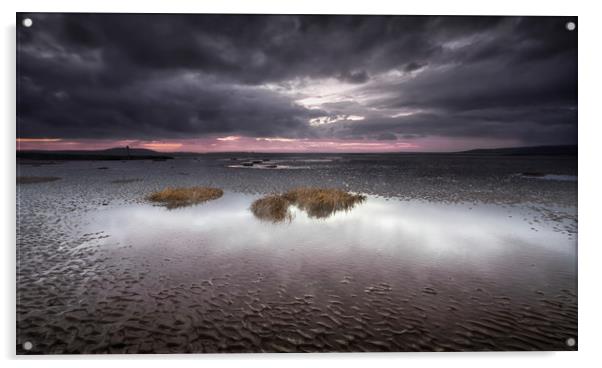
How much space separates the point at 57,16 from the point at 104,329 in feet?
19.3

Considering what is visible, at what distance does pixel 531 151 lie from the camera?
798cm

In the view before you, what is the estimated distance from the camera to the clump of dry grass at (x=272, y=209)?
9352 mm

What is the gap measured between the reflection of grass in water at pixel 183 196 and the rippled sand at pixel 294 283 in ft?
8.17

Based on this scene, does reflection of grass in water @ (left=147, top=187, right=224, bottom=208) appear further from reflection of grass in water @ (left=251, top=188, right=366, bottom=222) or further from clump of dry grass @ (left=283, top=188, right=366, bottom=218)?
clump of dry grass @ (left=283, top=188, right=366, bottom=218)

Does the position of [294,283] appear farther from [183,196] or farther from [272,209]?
[183,196]

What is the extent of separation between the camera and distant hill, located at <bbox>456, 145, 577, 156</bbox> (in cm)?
609

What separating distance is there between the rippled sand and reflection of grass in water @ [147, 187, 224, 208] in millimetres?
2490

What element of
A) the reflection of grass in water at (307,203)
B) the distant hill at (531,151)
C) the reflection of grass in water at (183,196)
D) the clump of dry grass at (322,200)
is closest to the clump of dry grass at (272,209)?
the reflection of grass in water at (307,203)

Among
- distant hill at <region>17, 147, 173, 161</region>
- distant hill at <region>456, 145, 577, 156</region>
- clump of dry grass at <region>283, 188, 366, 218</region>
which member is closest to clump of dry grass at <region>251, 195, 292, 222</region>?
clump of dry grass at <region>283, 188, 366, 218</region>

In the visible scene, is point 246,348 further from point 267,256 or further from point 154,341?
point 267,256

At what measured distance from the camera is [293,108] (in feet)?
28.0

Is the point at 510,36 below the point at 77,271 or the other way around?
the other way around

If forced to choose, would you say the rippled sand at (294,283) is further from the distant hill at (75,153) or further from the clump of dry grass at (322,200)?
the clump of dry grass at (322,200)

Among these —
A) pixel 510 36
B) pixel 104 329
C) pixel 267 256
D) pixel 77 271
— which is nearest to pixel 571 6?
pixel 510 36
